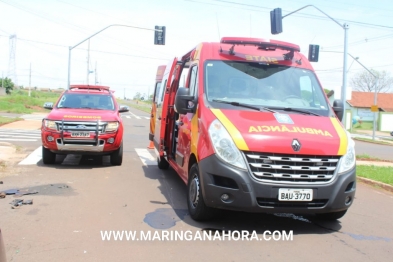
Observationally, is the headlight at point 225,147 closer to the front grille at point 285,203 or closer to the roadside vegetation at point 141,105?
the front grille at point 285,203

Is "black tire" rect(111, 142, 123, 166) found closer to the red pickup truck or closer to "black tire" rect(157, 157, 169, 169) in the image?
the red pickup truck

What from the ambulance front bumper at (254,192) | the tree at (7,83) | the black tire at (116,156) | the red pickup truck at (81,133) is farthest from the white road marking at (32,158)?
the tree at (7,83)

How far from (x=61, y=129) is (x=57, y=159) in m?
1.80

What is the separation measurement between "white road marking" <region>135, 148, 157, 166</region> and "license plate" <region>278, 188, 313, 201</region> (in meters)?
6.19

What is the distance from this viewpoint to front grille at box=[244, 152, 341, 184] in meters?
4.78

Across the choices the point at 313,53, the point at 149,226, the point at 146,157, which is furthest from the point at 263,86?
the point at 313,53

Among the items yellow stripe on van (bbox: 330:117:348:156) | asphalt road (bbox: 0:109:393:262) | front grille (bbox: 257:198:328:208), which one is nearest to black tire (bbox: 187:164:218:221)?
asphalt road (bbox: 0:109:393:262)

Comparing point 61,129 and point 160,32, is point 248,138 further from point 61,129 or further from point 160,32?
point 160,32

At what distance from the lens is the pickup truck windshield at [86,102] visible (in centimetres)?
1007

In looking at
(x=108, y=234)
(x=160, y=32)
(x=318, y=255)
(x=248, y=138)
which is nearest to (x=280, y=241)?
(x=318, y=255)

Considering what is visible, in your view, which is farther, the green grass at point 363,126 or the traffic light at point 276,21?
the green grass at point 363,126

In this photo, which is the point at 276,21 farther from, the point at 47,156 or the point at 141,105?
the point at 141,105

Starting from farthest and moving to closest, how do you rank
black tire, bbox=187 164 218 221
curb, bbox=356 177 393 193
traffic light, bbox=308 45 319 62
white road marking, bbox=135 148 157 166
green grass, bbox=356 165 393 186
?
traffic light, bbox=308 45 319 62, white road marking, bbox=135 148 157 166, green grass, bbox=356 165 393 186, curb, bbox=356 177 393 193, black tire, bbox=187 164 218 221

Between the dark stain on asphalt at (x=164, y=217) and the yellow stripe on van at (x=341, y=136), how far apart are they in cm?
228
